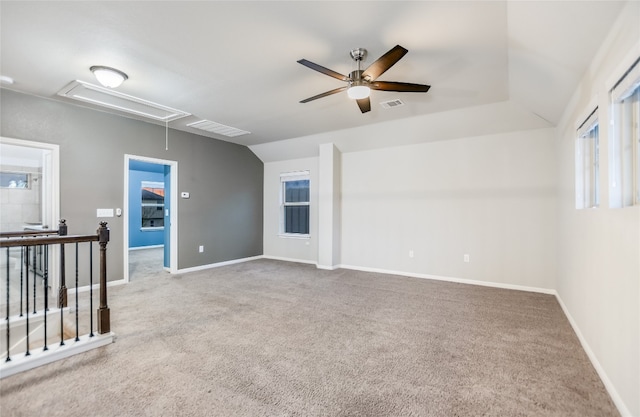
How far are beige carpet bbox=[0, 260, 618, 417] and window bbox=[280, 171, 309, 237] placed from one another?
2.78 meters

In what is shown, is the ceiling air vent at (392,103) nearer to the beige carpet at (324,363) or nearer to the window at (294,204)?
the beige carpet at (324,363)

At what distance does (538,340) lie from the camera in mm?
2594

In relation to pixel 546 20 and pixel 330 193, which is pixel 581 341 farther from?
pixel 330 193

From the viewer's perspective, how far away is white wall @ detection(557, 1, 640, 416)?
1554 mm

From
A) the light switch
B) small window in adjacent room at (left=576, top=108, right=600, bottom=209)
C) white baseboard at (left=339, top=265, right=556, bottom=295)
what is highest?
small window in adjacent room at (left=576, top=108, right=600, bottom=209)

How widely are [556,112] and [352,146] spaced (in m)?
3.00

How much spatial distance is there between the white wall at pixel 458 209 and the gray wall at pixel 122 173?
88.9 inches

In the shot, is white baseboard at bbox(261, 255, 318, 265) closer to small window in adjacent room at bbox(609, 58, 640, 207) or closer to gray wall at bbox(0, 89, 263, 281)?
gray wall at bbox(0, 89, 263, 281)

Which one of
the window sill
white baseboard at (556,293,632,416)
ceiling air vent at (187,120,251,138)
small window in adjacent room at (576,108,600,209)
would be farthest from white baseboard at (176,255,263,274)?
small window in adjacent room at (576,108,600,209)

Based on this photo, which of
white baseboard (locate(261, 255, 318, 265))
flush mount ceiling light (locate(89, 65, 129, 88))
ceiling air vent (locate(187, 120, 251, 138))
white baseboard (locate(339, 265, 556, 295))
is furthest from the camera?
white baseboard (locate(261, 255, 318, 265))

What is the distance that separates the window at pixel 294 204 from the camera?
640 centimetres

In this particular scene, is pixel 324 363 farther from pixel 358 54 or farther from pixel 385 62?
pixel 358 54

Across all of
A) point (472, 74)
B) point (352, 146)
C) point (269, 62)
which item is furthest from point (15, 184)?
point (472, 74)

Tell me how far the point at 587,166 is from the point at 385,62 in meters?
2.23
